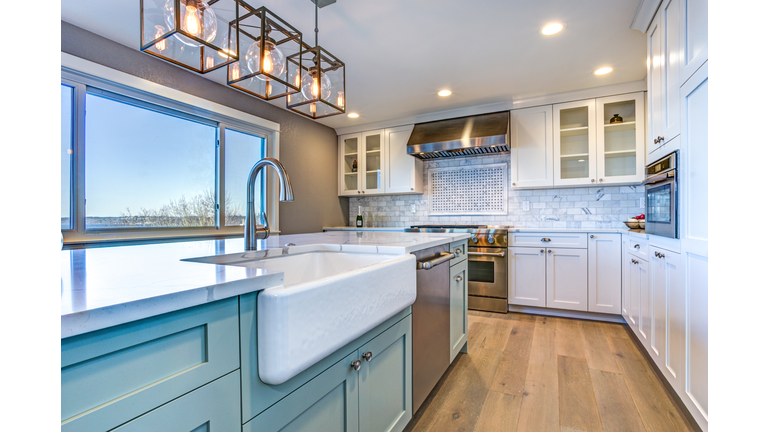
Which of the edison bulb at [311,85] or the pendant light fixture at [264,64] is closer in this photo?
the pendant light fixture at [264,64]

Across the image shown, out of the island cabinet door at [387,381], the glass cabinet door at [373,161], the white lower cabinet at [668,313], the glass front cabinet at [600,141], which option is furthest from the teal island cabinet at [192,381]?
the glass cabinet door at [373,161]

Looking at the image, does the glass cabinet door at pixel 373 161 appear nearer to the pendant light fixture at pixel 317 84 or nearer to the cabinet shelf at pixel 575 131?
the cabinet shelf at pixel 575 131

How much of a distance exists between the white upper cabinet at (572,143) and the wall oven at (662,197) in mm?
1401

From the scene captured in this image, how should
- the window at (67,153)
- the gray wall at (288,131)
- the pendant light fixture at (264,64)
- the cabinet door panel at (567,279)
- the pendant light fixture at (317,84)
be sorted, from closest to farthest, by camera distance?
the pendant light fixture at (264,64) < the pendant light fixture at (317,84) < the window at (67,153) < the gray wall at (288,131) < the cabinet door panel at (567,279)

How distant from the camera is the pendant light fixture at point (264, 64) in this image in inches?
59.7

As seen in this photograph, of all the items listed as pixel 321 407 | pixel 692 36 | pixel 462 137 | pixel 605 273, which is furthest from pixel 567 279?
pixel 321 407

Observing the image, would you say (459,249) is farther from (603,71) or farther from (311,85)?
(603,71)

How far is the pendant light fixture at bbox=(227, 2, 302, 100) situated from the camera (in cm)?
152

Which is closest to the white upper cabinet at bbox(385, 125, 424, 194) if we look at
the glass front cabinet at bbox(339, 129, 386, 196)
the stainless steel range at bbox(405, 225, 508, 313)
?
the glass front cabinet at bbox(339, 129, 386, 196)

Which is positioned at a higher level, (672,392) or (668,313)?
(668,313)

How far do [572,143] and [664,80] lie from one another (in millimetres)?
1807

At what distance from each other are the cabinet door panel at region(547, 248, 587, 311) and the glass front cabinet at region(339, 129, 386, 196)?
2.25 m

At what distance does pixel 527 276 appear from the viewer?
138 inches
